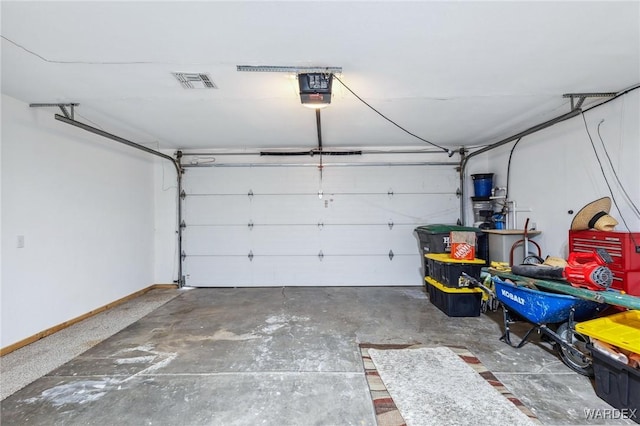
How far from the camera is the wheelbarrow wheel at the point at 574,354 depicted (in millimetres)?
2205

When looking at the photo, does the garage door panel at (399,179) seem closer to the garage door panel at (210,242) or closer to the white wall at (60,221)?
the garage door panel at (210,242)

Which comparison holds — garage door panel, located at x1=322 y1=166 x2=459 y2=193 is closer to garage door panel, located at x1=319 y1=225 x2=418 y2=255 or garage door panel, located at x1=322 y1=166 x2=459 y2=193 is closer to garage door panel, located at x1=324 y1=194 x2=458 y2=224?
garage door panel, located at x1=324 y1=194 x2=458 y2=224

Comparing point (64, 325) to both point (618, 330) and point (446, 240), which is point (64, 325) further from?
point (618, 330)

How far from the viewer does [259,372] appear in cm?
231

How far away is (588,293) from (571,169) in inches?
84.4

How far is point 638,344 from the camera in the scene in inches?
64.5

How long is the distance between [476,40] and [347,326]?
314cm

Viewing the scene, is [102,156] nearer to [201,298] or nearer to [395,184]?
[201,298]

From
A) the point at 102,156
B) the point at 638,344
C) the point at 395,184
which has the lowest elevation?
the point at 638,344

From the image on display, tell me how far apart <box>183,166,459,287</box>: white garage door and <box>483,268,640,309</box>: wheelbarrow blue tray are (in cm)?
266

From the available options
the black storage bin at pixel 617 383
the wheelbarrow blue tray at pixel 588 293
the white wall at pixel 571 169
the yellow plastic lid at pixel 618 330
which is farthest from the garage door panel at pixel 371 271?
the black storage bin at pixel 617 383

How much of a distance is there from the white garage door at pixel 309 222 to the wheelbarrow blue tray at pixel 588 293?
266 cm

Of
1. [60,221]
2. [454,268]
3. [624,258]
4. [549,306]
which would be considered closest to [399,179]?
[454,268]

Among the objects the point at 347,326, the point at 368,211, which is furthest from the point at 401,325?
the point at 368,211
